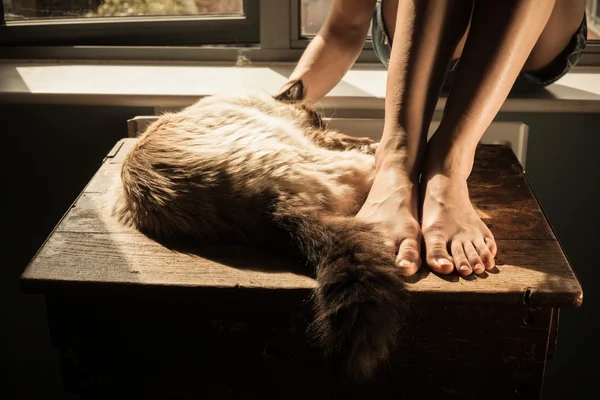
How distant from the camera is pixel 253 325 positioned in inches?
33.1

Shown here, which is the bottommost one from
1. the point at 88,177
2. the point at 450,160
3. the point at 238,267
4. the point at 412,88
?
the point at 88,177

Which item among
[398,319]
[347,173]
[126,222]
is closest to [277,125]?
[347,173]

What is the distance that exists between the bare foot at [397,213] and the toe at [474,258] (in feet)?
0.22

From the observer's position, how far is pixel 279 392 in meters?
0.87

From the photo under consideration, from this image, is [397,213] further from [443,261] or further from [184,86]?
[184,86]

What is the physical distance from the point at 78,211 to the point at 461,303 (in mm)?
665

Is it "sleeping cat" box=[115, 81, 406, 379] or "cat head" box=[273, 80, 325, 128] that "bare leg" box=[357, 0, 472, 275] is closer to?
"sleeping cat" box=[115, 81, 406, 379]

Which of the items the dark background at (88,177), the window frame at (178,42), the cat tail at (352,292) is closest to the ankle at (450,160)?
the cat tail at (352,292)

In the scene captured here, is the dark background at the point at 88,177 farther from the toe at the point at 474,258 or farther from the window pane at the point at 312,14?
the toe at the point at 474,258

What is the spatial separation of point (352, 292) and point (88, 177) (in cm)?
104

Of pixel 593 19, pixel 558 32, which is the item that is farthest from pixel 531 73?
pixel 593 19

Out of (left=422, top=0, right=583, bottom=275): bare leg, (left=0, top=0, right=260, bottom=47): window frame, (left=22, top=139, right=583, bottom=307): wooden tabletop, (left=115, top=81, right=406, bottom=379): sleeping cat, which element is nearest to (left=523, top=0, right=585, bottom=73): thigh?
(left=422, top=0, right=583, bottom=275): bare leg

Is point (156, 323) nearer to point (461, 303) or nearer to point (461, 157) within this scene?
point (461, 303)

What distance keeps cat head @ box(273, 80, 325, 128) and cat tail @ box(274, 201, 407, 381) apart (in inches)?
15.1
